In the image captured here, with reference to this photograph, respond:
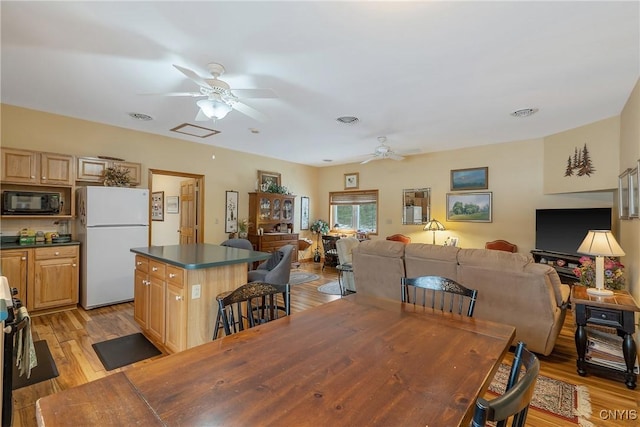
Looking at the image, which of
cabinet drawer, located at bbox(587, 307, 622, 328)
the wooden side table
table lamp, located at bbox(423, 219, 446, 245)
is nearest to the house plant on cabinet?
table lamp, located at bbox(423, 219, 446, 245)

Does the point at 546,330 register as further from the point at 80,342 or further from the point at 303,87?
the point at 80,342

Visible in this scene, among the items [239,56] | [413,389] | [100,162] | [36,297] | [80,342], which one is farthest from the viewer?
[100,162]

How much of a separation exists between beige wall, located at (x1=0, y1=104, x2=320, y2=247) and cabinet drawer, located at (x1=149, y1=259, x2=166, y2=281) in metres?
2.43

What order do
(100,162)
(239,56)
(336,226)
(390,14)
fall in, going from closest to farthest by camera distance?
(390,14), (239,56), (100,162), (336,226)

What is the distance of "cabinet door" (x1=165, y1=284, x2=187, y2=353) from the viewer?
2531mm

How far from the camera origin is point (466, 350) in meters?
1.26

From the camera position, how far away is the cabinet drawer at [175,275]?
8.34ft

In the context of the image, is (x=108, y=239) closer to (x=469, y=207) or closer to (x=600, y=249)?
(x=600, y=249)

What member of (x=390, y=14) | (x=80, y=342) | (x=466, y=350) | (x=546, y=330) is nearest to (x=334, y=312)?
(x=466, y=350)

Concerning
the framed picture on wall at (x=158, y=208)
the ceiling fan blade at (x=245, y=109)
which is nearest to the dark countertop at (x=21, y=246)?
the ceiling fan blade at (x=245, y=109)

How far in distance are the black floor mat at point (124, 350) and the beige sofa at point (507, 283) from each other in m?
2.71

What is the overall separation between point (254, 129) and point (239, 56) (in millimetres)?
2262

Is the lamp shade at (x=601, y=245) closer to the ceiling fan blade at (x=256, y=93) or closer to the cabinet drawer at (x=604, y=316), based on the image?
the cabinet drawer at (x=604, y=316)

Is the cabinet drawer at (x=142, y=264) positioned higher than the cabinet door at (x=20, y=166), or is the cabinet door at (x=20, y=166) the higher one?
the cabinet door at (x=20, y=166)
